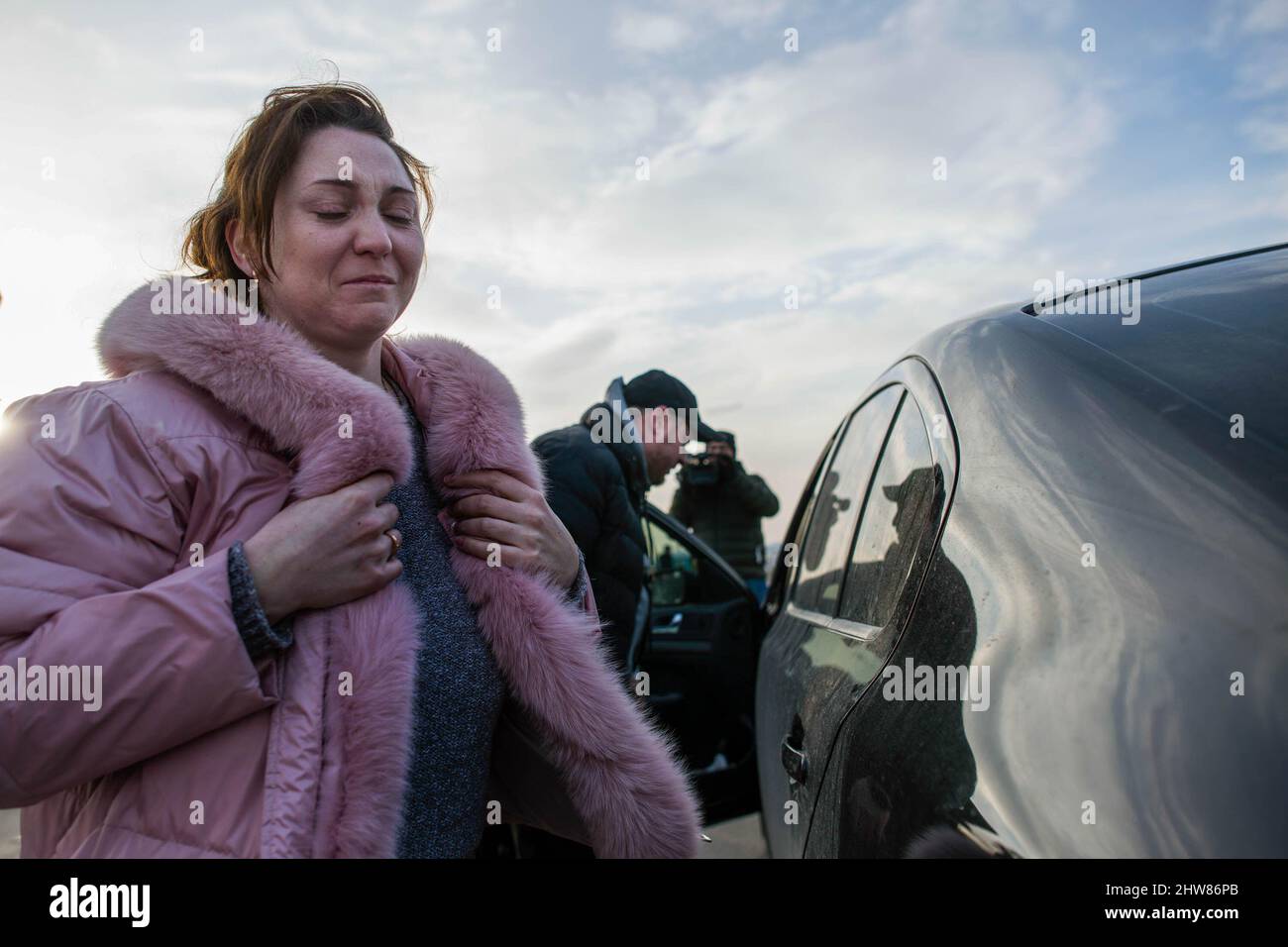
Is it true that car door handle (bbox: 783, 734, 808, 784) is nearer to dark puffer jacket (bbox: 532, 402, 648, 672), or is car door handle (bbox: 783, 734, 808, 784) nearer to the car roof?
the car roof

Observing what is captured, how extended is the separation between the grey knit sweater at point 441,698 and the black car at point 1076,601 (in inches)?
22.9

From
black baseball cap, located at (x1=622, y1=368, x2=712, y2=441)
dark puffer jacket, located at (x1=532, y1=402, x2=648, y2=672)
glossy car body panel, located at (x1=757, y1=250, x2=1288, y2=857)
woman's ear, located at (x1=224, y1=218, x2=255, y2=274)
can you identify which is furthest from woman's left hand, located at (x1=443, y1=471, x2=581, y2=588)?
black baseball cap, located at (x1=622, y1=368, x2=712, y2=441)

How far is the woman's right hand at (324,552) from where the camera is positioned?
1.22 metres

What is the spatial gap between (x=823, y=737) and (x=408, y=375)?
1.04m

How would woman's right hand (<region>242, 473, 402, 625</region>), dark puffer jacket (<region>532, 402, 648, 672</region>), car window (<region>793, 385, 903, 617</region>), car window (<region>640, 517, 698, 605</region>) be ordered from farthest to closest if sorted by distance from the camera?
car window (<region>640, 517, 698, 605</region>) < dark puffer jacket (<region>532, 402, 648, 672</region>) < car window (<region>793, 385, 903, 617</region>) < woman's right hand (<region>242, 473, 402, 625</region>)

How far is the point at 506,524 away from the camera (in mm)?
1637

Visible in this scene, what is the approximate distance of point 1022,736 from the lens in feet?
3.35

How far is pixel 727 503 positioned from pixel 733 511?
0.07 metres

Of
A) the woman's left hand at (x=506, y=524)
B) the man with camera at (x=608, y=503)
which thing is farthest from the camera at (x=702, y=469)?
the woman's left hand at (x=506, y=524)

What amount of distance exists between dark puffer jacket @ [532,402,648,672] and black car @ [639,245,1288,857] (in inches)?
50.1

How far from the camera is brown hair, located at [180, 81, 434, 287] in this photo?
157cm

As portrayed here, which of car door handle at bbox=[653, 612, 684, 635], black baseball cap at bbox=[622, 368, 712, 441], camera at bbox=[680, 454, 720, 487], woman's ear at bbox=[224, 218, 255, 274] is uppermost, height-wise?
camera at bbox=[680, 454, 720, 487]

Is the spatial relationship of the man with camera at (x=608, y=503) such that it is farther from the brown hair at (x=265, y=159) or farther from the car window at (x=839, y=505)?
the brown hair at (x=265, y=159)
